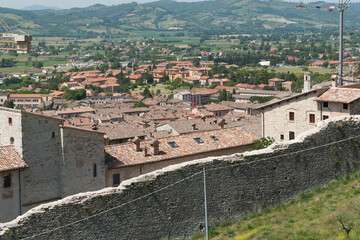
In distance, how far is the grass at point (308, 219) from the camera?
14.4 m

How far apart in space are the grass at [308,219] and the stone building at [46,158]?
11404 millimetres

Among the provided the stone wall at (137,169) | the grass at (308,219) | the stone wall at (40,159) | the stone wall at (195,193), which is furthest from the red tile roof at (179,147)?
the grass at (308,219)

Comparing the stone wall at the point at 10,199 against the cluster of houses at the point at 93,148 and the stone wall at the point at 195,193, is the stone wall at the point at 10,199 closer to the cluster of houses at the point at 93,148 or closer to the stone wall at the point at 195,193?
the cluster of houses at the point at 93,148

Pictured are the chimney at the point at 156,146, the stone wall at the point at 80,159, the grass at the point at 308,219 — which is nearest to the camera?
the grass at the point at 308,219

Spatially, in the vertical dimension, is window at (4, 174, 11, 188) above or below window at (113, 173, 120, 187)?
above

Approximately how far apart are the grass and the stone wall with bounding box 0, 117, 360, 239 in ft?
1.24

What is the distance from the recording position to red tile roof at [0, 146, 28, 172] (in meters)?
23.5

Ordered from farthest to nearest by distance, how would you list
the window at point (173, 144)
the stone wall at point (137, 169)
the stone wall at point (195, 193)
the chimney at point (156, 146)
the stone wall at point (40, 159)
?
the window at point (173, 144) < the chimney at point (156, 146) < the stone wall at point (137, 169) < the stone wall at point (40, 159) < the stone wall at point (195, 193)

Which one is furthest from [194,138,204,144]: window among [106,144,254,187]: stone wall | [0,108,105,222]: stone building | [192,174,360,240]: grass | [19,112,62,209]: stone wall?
[192,174,360,240]: grass

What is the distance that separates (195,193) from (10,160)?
443 inches

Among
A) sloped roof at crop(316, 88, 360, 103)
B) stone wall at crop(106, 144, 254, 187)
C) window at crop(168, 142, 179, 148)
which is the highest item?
sloped roof at crop(316, 88, 360, 103)

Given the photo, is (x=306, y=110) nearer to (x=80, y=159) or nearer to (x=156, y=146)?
(x=156, y=146)

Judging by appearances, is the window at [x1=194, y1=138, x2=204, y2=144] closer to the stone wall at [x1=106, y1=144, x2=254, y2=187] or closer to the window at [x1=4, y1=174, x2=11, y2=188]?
the stone wall at [x1=106, y1=144, x2=254, y2=187]

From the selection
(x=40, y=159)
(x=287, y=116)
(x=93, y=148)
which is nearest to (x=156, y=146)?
(x=93, y=148)
